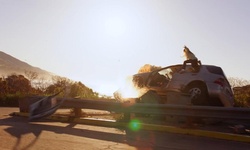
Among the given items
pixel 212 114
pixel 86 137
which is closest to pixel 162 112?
pixel 212 114

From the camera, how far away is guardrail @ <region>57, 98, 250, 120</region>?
7.90 meters

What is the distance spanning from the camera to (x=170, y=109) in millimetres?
8695

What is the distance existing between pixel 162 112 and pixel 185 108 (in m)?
0.74

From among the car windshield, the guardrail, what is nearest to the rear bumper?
the car windshield

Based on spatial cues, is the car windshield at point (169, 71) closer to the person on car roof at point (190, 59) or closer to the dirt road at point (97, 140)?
the person on car roof at point (190, 59)

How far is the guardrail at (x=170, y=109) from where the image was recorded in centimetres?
790

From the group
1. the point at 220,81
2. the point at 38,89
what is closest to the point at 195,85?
the point at 220,81

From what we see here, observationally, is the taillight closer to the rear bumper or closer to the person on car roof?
the rear bumper

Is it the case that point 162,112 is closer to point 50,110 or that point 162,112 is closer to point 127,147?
point 127,147

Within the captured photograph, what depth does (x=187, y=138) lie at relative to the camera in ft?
24.4

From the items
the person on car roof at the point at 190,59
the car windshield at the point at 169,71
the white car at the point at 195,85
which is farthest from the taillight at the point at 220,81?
the car windshield at the point at 169,71

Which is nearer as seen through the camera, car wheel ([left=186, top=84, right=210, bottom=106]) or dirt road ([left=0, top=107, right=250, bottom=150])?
dirt road ([left=0, top=107, right=250, bottom=150])

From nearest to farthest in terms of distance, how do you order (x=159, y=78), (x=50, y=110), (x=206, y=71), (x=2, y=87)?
(x=50, y=110) → (x=206, y=71) → (x=159, y=78) → (x=2, y=87)

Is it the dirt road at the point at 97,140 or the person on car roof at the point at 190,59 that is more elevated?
the person on car roof at the point at 190,59
